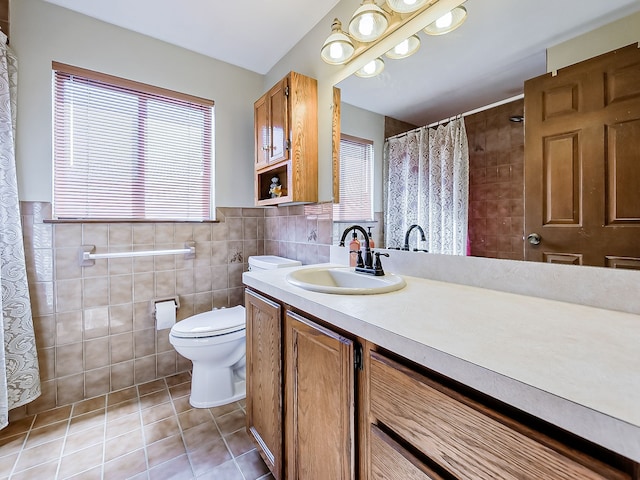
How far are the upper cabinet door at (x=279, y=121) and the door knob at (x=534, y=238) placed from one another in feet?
4.49

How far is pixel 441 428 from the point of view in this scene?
549 millimetres

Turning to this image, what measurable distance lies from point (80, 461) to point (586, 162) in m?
2.34

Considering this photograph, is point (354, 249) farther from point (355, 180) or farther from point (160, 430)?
point (160, 430)

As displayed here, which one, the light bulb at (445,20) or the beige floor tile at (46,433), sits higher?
the light bulb at (445,20)

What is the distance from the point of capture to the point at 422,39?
1274mm

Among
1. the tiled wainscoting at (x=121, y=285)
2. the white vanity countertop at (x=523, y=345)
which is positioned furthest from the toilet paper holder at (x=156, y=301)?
the white vanity countertop at (x=523, y=345)

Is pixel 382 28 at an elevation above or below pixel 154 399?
above

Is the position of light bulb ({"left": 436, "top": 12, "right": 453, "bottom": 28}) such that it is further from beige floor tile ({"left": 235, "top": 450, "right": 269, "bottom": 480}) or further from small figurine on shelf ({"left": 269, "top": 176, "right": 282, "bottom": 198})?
beige floor tile ({"left": 235, "top": 450, "right": 269, "bottom": 480})

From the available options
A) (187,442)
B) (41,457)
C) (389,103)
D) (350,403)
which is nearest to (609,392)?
(350,403)

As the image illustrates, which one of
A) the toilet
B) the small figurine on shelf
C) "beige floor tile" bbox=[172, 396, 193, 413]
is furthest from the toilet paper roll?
the small figurine on shelf

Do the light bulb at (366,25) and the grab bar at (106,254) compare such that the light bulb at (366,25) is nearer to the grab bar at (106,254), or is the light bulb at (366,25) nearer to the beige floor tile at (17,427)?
the grab bar at (106,254)

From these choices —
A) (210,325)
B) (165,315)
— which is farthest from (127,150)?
(210,325)

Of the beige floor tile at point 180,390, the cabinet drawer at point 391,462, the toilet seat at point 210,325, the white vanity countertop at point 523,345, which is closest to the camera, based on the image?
the white vanity countertop at point 523,345

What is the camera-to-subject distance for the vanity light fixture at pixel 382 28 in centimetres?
120
